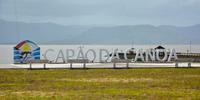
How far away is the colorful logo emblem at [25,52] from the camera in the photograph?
58.5 metres

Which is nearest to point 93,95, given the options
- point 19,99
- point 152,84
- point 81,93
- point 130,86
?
point 81,93

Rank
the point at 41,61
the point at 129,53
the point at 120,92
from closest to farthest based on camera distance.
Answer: the point at 120,92 < the point at 41,61 < the point at 129,53

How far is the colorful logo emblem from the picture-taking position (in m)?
58.5

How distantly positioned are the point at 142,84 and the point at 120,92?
550 centimetres

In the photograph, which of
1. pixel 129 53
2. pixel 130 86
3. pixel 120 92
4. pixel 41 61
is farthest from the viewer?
pixel 129 53

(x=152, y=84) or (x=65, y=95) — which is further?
(x=152, y=84)

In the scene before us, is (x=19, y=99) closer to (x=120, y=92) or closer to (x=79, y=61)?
(x=120, y=92)

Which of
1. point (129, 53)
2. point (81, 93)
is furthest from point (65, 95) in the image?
point (129, 53)

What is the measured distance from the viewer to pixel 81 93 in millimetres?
24266

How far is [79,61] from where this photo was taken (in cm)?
5950

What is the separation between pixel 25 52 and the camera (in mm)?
58625

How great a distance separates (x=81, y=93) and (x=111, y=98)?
110 inches

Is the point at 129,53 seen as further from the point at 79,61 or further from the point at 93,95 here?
the point at 93,95

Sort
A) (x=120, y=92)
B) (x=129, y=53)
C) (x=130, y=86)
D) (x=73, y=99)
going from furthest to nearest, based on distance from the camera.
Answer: (x=129, y=53)
(x=130, y=86)
(x=120, y=92)
(x=73, y=99)
